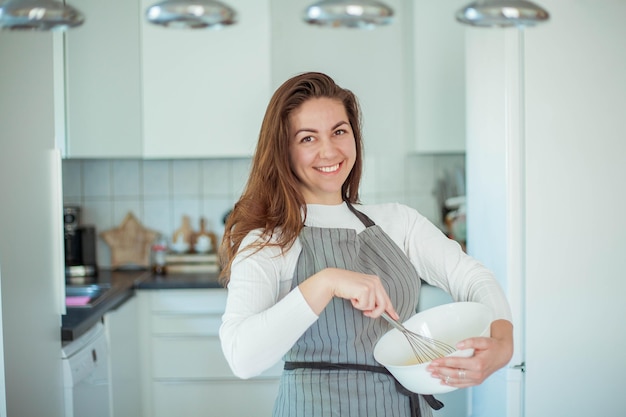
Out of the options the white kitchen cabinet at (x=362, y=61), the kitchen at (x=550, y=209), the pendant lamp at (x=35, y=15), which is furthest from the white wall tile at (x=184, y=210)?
the pendant lamp at (x=35, y=15)

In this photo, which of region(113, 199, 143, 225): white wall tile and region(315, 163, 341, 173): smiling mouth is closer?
region(315, 163, 341, 173): smiling mouth

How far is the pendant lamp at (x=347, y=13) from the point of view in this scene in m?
1.20

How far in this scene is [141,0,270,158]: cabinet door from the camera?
329 cm

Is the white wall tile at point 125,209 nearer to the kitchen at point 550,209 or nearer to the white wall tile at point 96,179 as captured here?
the white wall tile at point 96,179

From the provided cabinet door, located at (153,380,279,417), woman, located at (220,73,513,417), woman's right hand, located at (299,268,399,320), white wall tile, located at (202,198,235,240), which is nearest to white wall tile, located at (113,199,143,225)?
white wall tile, located at (202,198,235,240)

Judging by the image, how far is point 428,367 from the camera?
1233mm

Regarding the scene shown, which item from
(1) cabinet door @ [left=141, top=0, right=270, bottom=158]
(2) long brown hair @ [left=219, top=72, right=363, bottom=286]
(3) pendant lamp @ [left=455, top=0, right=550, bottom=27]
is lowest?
(2) long brown hair @ [left=219, top=72, right=363, bottom=286]

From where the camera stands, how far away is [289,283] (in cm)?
145

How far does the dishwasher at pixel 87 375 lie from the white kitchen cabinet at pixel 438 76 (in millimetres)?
1479

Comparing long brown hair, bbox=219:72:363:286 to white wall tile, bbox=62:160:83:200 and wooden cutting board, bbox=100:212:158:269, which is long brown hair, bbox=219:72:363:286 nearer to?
wooden cutting board, bbox=100:212:158:269

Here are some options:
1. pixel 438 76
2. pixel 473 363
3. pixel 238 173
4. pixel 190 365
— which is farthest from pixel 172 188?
pixel 473 363

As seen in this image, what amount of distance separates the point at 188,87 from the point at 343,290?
2.23 meters

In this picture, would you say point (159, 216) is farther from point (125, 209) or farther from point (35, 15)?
point (35, 15)

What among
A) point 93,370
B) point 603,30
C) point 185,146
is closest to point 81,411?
point 93,370
